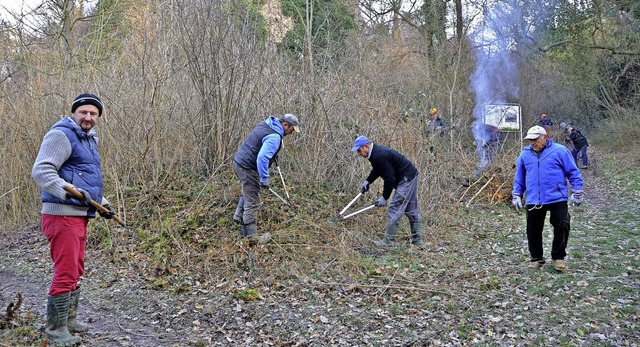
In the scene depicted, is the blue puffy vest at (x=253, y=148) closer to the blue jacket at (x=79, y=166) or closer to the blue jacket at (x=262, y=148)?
the blue jacket at (x=262, y=148)

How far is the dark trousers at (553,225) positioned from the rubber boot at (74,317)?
16.5 ft

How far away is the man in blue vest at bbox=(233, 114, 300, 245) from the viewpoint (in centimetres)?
698

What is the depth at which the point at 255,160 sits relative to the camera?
23.2 feet

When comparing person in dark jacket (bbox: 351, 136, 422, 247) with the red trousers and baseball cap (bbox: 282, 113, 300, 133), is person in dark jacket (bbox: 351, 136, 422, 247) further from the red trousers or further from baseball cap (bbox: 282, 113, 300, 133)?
the red trousers

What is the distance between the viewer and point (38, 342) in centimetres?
436

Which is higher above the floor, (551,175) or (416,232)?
(551,175)

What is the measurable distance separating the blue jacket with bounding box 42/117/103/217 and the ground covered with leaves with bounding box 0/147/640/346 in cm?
123

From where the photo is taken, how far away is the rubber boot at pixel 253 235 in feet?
23.4

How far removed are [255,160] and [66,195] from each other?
3.36 m

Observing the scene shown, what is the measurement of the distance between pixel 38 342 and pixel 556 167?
5.62 meters

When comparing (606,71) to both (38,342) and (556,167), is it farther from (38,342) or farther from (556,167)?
(38,342)

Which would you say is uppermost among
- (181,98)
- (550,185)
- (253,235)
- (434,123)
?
(181,98)

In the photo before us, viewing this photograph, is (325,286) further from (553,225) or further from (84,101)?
(84,101)

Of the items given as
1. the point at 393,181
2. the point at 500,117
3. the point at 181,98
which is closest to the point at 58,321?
the point at 393,181
